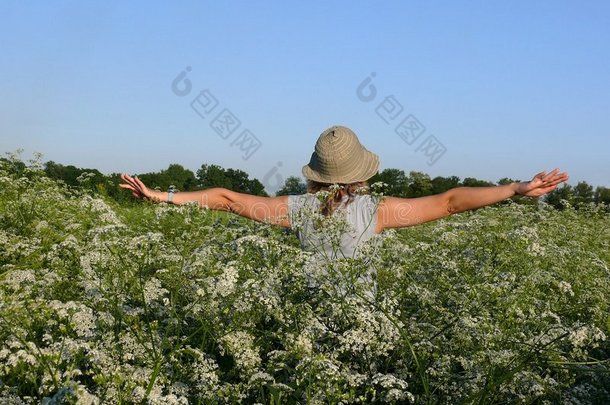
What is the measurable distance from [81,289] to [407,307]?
2.22m

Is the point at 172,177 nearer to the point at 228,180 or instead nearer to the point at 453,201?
the point at 228,180

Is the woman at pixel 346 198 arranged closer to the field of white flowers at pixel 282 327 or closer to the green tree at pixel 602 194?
the field of white flowers at pixel 282 327

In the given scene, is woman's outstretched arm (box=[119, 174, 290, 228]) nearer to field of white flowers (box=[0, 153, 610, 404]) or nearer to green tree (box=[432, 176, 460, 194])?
field of white flowers (box=[0, 153, 610, 404])

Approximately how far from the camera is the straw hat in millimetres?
5316

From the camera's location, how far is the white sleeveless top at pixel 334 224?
4.59 metres

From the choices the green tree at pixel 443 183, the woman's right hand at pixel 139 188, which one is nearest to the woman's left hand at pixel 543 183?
the woman's right hand at pixel 139 188

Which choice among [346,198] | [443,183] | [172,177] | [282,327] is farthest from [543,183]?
[443,183]

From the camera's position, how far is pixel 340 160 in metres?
5.29

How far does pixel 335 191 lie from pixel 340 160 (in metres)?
0.40

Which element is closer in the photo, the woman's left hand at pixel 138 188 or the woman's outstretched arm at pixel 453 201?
the woman's outstretched arm at pixel 453 201

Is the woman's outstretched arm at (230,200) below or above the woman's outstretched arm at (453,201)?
above

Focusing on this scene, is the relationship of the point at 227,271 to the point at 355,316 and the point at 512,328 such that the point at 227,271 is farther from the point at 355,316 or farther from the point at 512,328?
the point at 512,328

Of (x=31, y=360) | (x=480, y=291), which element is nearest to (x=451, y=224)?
(x=480, y=291)

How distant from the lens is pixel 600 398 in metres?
4.63
